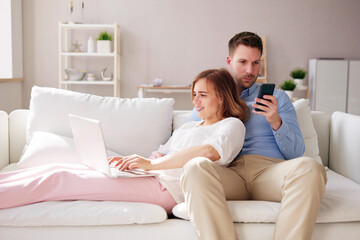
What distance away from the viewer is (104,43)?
525 cm

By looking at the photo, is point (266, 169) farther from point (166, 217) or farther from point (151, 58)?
point (151, 58)

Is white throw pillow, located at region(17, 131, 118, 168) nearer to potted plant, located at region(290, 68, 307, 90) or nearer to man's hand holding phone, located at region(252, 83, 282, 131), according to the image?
man's hand holding phone, located at region(252, 83, 282, 131)

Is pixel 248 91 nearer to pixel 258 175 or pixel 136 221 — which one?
pixel 258 175

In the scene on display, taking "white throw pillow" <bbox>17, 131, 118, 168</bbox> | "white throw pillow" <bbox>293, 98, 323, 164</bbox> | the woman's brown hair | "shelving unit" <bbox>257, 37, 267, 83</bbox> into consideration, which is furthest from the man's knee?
"shelving unit" <bbox>257, 37, 267, 83</bbox>

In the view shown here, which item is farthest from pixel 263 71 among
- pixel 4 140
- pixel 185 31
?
pixel 4 140

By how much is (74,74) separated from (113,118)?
10.1 ft

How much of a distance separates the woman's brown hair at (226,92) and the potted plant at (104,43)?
3.49 meters

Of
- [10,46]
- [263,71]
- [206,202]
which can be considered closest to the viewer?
[206,202]

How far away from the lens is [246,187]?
6.22 feet

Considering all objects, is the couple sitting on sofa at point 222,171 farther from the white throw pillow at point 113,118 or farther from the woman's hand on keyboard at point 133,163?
the white throw pillow at point 113,118

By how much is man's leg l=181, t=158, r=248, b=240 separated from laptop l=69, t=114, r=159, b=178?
279mm

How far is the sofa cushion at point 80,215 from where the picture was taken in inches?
64.1

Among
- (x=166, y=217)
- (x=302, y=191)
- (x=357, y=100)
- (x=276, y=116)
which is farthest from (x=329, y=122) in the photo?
(x=357, y=100)

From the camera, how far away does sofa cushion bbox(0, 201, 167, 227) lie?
1.63 meters
